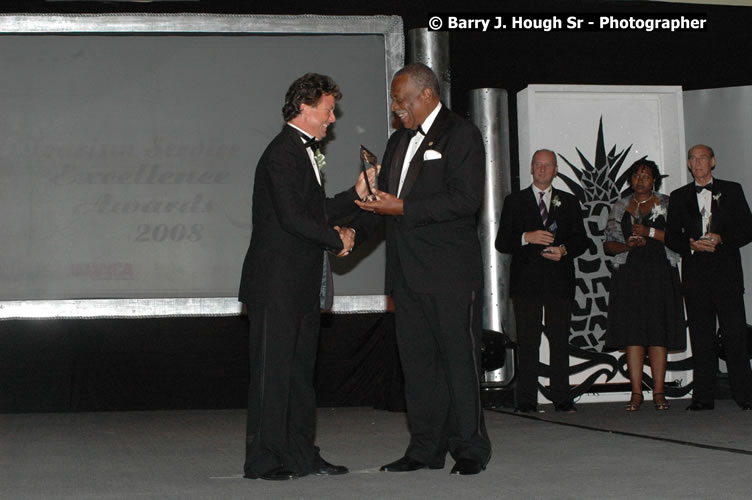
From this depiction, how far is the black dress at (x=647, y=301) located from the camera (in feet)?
21.2

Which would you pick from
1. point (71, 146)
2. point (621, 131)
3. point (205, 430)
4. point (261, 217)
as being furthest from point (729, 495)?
point (71, 146)

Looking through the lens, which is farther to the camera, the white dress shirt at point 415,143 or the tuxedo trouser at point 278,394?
the white dress shirt at point 415,143

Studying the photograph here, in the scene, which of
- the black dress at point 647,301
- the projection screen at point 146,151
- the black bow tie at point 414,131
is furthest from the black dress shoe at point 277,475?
the black dress at point 647,301

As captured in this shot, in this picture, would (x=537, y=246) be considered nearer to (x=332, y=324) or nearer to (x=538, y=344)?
(x=538, y=344)

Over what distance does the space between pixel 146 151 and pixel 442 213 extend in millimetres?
3605

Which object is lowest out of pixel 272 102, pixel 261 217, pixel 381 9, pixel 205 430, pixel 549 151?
pixel 205 430

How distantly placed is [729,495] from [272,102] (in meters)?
4.59

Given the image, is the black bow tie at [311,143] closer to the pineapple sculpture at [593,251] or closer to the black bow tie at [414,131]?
the black bow tie at [414,131]

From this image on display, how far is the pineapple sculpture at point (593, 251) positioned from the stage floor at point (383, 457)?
71cm

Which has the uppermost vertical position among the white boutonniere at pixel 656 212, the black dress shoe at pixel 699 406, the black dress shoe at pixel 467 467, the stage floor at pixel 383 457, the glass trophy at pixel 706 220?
the white boutonniere at pixel 656 212

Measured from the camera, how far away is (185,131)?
6.89 meters

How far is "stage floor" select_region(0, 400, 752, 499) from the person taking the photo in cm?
337

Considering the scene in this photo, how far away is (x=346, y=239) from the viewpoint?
12.4ft

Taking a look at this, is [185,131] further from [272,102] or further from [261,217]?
Result: [261,217]
